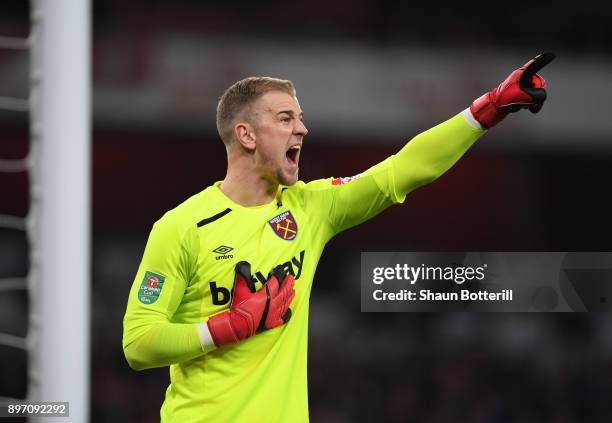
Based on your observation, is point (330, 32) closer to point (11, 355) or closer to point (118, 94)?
point (118, 94)

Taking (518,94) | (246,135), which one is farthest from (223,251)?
(518,94)

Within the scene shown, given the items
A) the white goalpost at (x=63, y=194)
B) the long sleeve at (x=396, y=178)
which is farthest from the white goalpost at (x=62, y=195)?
the long sleeve at (x=396, y=178)

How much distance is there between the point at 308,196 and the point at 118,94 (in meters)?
2.08

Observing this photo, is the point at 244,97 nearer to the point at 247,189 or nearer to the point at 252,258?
the point at 247,189

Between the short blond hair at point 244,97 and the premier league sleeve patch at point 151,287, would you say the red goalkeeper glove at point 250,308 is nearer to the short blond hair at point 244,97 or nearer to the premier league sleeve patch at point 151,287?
the premier league sleeve patch at point 151,287

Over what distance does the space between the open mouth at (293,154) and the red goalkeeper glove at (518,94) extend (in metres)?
0.45

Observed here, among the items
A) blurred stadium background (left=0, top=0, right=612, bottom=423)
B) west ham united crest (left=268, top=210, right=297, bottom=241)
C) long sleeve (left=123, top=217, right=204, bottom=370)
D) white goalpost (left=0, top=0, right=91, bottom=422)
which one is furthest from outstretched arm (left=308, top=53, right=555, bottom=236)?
blurred stadium background (left=0, top=0, right=612, bottom=423)

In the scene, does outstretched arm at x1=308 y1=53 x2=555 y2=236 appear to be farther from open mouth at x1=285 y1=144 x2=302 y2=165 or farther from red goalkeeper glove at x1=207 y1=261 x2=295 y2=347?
red goalkeeper glove at x1=207 y1=261 x2=295 y2=347

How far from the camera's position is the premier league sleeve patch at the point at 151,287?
6.16 feet

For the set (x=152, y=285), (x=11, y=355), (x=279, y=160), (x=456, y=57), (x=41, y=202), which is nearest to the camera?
(x=41, y=202)

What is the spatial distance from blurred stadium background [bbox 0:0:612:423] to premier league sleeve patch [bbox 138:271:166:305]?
2.01 m

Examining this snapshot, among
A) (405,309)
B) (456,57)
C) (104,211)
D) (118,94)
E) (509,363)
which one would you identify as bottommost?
(509,363)

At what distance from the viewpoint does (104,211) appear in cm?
402

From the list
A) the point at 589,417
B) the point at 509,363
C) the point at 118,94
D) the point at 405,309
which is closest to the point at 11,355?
the point at 118,94
